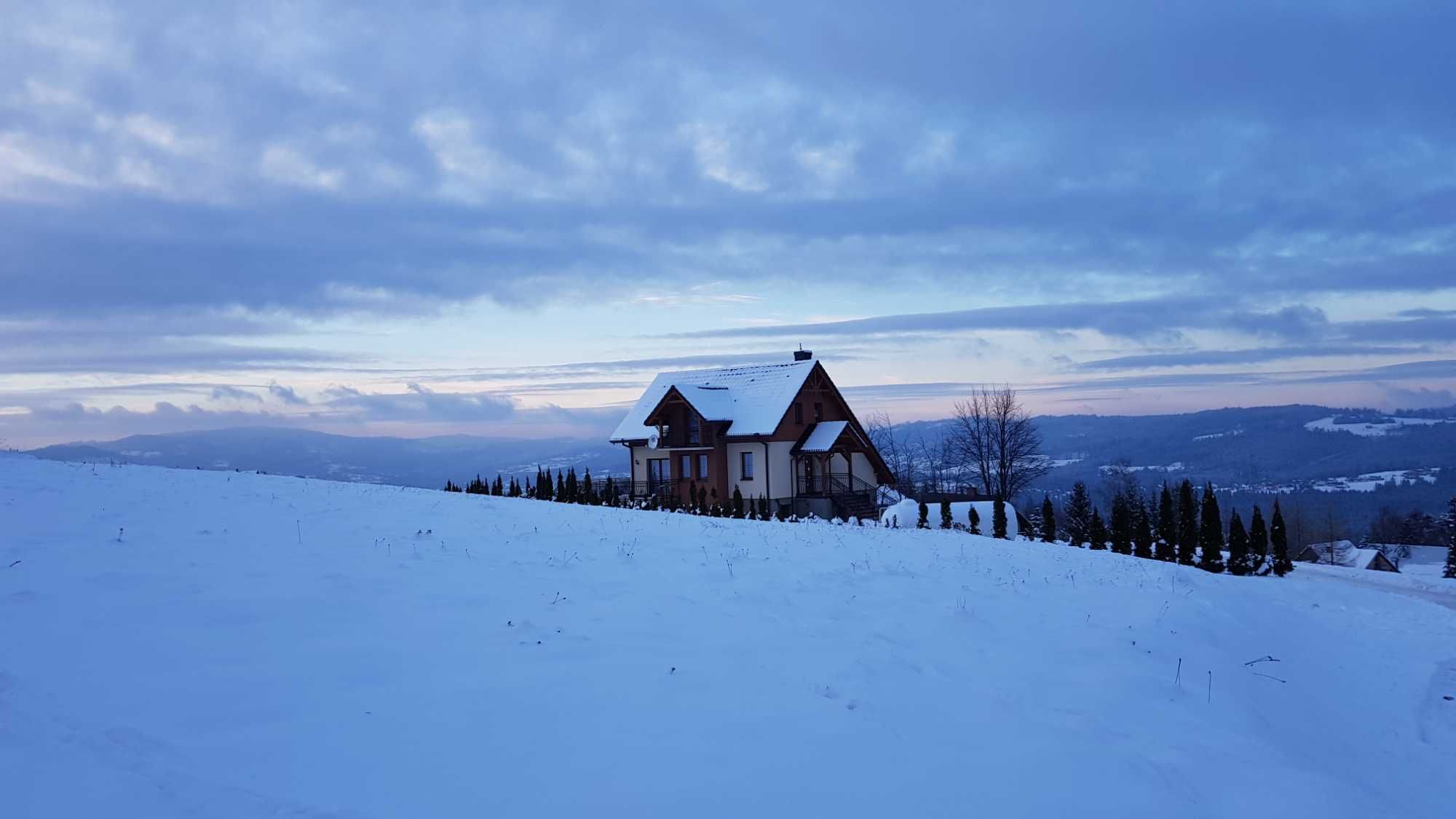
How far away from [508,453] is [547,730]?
67.9 meters

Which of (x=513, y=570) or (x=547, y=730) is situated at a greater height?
(x=513, y=570)

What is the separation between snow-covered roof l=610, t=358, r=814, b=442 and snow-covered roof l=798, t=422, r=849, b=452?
2.06 metres

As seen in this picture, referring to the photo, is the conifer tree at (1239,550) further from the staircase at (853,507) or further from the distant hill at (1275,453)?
the distant hill at (1275,453)

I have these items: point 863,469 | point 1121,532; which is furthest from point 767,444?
point 1121,532

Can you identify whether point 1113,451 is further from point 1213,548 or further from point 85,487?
point 85,487

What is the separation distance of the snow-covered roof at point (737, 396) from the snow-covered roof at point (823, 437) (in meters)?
2.06

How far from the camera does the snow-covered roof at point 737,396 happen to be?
36.1m

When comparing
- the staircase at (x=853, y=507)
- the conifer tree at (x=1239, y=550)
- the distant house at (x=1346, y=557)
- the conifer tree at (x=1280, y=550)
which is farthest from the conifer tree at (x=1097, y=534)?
the distant house at (x=1346, y=557)

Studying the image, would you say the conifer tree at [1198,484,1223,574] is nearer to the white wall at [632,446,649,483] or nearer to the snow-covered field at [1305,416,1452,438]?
the white wall at [632,446,649,483]

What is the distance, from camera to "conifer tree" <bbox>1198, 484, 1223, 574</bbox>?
2538 centimetres

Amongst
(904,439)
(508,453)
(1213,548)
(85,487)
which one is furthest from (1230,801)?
(508,453)

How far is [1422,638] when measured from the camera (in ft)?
46.4

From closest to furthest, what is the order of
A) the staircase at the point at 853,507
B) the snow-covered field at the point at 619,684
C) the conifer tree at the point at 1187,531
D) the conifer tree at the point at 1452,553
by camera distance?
1. the snow-covered field at the point at 619,684
2. the conifer tree at the point at 1187,531
3. the staircase at the point at 853,507
4. the conifer tree at the point at 1452,553

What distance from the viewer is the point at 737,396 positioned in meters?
38.4
